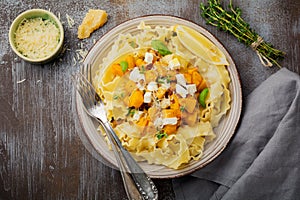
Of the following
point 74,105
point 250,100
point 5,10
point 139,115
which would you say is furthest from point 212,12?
point 5,10

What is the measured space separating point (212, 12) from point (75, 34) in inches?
31.1

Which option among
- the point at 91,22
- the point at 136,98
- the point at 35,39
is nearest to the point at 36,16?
the point at 35,39

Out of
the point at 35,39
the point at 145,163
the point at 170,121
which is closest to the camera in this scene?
the point at 170,121

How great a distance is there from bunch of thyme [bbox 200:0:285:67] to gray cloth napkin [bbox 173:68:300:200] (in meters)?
0.13

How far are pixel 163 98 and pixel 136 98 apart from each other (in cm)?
14

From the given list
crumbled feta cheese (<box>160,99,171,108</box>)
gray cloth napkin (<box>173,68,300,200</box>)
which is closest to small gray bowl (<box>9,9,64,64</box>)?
crumbled feta cheese (<box>160,99,171,108</box>)

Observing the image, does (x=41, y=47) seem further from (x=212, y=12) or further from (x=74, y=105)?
(x=212, y=12)

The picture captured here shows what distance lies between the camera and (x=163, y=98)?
107 inches

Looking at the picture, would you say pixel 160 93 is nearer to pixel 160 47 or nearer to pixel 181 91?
pixel 181 91

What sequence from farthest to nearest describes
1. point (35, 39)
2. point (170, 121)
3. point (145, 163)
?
1. point (35, 39)
2. point (145, 163)
3. point (170, 121)

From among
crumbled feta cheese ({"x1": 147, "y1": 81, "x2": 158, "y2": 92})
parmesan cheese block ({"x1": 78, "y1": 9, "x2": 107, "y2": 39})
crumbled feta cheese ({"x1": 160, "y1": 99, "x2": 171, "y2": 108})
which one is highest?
parmesan cheese block ({"x1": 78, "y1": 9, "x2": 107, "y2": 39})

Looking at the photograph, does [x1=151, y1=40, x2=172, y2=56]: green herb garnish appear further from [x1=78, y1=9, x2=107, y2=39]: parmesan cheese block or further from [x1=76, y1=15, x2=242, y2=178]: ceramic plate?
[x1=78, y1=9, x2=107, y2=39]: parmesan cheese block

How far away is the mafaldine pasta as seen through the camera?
2.71 m

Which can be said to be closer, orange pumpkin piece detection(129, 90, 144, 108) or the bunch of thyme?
orange pumpkin piece detection(129, 90, 144, 108)
